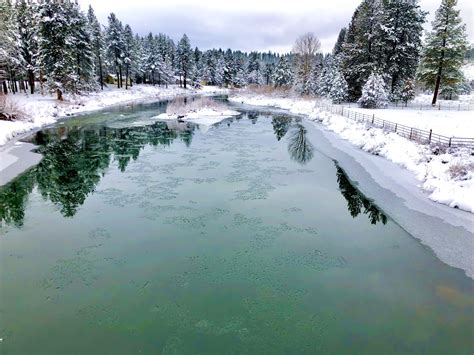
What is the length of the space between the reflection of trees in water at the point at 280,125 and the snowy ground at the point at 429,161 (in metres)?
5.80

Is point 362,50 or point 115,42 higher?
point 115,42

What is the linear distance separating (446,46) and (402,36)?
6.00 meters

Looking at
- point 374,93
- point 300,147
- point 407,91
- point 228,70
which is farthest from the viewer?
point 228,70

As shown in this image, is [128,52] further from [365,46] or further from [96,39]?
[365,46]

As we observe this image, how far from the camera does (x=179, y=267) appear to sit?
37.0ft

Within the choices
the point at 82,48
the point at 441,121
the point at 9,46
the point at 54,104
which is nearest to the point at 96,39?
the point at 82,48

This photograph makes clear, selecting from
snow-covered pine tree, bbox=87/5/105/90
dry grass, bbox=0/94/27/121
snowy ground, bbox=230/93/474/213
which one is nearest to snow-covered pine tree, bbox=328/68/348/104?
snowy ground, bbox=230/93/474/213

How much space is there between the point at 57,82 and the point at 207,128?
2451 centimetres

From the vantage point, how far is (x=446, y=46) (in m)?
42.0

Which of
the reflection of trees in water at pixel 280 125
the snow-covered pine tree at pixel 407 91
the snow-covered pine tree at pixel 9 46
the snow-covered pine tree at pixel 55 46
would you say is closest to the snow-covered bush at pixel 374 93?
the snow-covered pine tree at pixel 407 91

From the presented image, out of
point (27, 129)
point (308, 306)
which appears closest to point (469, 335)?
point (308, 306)

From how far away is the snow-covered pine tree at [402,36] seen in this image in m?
45.3

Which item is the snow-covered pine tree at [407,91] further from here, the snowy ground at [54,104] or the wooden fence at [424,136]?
the snowy ground at [54,104]

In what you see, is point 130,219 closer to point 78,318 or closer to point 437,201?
point 78,318
